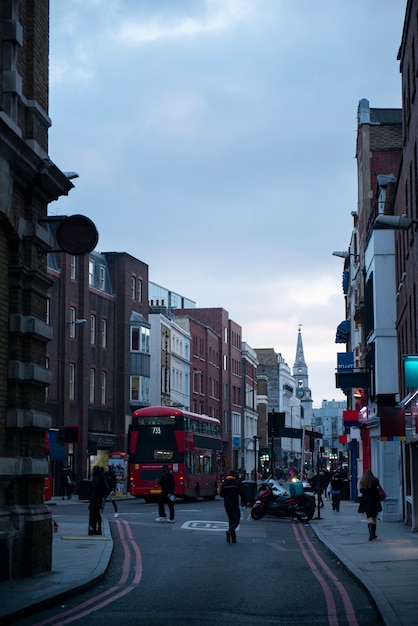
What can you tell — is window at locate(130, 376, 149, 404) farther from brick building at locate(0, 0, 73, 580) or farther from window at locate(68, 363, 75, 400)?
brick building at locate(0, 0, 73, 580)

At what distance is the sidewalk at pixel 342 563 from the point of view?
13039mm

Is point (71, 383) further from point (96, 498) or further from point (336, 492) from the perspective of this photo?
point (96, 498)

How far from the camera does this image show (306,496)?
110 feet

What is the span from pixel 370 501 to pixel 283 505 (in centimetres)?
985

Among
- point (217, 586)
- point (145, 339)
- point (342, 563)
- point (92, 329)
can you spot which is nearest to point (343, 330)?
point (145, 339)

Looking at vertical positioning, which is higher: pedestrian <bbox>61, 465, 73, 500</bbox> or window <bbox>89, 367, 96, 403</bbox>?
window <bbox>89, 367, 96, 403</bbox>

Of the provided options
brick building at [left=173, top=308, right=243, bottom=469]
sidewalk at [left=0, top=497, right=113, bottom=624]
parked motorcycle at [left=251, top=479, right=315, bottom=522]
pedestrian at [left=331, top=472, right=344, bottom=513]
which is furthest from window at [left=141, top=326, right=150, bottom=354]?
sidewalk at [left=0, top=497, right=113, bottom=624]

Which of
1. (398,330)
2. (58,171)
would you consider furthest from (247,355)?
(58,171)

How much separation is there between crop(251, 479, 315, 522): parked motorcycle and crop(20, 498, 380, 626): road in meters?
6.23

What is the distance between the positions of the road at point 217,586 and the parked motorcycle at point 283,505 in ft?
20.4

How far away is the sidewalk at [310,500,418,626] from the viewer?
520 inches

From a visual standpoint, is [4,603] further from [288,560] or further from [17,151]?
[288,560]

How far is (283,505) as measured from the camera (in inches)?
1330

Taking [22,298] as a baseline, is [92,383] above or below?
above
